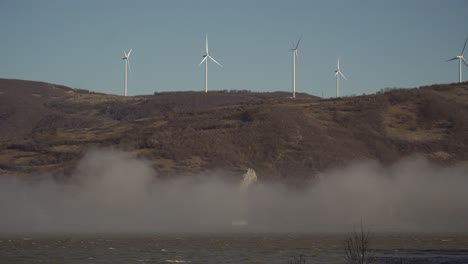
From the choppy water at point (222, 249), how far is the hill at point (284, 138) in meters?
47.3

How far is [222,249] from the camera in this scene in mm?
56875

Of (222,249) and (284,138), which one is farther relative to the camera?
(284,138)

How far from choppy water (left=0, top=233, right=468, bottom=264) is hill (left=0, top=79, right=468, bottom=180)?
47.3m

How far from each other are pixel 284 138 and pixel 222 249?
71.5 m

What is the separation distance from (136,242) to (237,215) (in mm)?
36386

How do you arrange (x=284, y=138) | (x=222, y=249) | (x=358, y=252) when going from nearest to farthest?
1. (x=358, y=252)
2. (x=222, y=249)
3. (x=284, y=138)

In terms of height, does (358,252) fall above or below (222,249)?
above

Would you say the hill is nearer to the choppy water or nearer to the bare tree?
the choppy water

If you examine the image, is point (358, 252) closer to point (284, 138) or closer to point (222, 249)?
point (222, 249)

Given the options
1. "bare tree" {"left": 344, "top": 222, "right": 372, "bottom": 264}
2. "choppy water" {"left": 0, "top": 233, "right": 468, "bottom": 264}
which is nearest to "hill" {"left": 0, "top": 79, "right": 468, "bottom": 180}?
"choppy water" {"left": 0, "top": 233, "right": 468, "bottom": 264}

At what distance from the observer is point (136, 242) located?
65125 mm

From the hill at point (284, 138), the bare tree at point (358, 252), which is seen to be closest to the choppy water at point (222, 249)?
the bare tree at point (358, 252)

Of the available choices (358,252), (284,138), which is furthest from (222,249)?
(284,138)

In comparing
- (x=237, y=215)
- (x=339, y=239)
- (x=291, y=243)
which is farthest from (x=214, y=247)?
(x=237, y=215)
